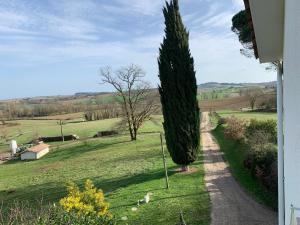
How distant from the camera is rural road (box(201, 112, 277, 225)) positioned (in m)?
11.9

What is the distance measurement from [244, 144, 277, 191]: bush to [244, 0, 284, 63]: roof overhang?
9.71m

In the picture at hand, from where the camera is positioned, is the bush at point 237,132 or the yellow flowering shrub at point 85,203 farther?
the bush at point 237,132

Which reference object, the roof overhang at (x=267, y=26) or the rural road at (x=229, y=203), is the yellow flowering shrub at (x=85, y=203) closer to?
the rural road at (x=229, y=203)

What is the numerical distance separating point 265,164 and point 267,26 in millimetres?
12625

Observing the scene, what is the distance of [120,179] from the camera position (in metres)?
20.5

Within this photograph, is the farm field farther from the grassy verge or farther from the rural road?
the rural road

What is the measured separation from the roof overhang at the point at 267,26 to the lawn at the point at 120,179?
892 centimetres

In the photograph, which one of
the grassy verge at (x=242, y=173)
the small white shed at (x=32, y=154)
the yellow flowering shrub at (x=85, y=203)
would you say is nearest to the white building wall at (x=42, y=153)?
the small white shed at (x=32, y=154)

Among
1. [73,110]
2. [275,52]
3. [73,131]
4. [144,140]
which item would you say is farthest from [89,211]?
[73,110]

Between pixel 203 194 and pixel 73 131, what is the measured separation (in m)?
37.7

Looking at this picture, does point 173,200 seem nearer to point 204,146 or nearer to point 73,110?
point 204,146

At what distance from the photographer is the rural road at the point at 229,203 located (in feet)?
39.1

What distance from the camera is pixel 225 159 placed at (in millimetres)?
21641

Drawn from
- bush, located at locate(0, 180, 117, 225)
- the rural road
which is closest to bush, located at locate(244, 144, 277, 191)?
the rural road
